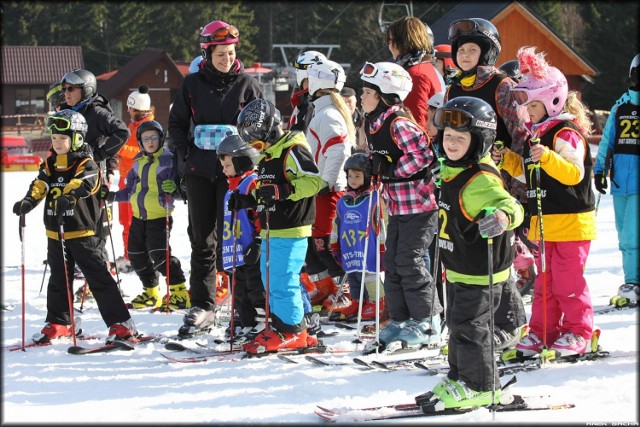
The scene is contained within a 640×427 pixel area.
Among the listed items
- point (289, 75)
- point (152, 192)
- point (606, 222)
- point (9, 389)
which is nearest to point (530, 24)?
point (289, 75)

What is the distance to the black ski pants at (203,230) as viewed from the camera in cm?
696

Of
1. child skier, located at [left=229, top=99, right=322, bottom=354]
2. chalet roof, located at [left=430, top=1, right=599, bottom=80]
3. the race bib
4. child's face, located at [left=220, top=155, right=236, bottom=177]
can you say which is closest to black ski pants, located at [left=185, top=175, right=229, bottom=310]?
the race bib

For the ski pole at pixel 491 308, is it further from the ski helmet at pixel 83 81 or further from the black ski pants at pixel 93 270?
the ski helmet at pixel 83 81

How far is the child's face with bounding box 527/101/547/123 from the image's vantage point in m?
5.59

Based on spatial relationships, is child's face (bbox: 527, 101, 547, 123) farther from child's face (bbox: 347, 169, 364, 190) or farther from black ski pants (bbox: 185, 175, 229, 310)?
black ski pants (bbox: 185, 175, 229, 310)

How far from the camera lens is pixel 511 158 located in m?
5.93

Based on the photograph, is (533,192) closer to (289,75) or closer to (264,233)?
(264,233)

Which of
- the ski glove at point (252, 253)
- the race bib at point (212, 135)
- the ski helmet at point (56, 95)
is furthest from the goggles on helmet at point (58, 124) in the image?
the ski helmet at point (56, 95)

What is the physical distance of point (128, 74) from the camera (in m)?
49.0

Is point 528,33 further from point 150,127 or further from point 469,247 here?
point 469,247

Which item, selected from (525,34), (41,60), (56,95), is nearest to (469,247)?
(56,95)

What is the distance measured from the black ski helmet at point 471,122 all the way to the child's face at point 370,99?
150 centimetres

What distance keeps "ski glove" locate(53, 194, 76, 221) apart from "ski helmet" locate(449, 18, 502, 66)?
9.65 feet

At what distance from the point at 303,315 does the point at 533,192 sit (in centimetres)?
184
